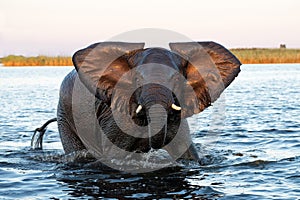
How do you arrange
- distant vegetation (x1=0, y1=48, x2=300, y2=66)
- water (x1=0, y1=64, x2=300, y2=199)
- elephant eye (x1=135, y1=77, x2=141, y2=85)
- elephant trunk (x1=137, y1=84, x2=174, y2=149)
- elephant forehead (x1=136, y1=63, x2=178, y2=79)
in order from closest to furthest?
elephant trunk (x1=137, y1=84, x2=174, y2=149), elephant forehead (x1=136, y1=63, x2=178, y2=79), elephant eye (x1=135, y1=77, x2=141, y2=85), water (x1=0, y1=64, x2=300, y2=199), distant vegetation (x1=0, y1=48, x2=300, y2=66)

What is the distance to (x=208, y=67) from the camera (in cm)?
712

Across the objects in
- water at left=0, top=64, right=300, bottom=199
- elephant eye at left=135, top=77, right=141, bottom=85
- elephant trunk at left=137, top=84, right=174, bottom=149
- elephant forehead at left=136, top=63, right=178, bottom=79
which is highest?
elephant forehead at left=136, top=63, right=178, bottom=79

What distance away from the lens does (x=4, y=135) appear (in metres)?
12.4

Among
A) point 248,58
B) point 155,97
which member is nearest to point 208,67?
point 155,97

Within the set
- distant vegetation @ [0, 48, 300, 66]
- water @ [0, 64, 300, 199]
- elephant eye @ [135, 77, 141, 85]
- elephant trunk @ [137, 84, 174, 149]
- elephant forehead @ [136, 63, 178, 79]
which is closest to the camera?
elephant trunk @ [137, 84, 174, 149]

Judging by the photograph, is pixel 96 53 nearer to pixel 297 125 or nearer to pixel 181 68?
pixel 181 68

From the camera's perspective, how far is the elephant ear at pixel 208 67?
7059 millimetres

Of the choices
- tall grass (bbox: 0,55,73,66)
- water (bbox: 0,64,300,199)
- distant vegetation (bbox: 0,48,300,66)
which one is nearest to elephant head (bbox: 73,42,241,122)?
water (bbox: 0,64,300,199)

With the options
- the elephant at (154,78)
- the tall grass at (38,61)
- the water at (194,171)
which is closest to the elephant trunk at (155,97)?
the elephant at (154,78)

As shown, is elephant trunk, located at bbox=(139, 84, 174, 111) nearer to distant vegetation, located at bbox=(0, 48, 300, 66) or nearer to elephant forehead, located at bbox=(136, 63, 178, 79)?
elephant forehead, located at bbox=(136, 63, 178, 79)

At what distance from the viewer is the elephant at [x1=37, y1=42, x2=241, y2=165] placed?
6.58m

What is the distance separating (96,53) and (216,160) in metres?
2.69

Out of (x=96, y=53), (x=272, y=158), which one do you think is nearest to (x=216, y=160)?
(x=272, y=158)

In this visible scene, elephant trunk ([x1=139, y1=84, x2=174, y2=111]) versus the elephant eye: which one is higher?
the elephant eye
